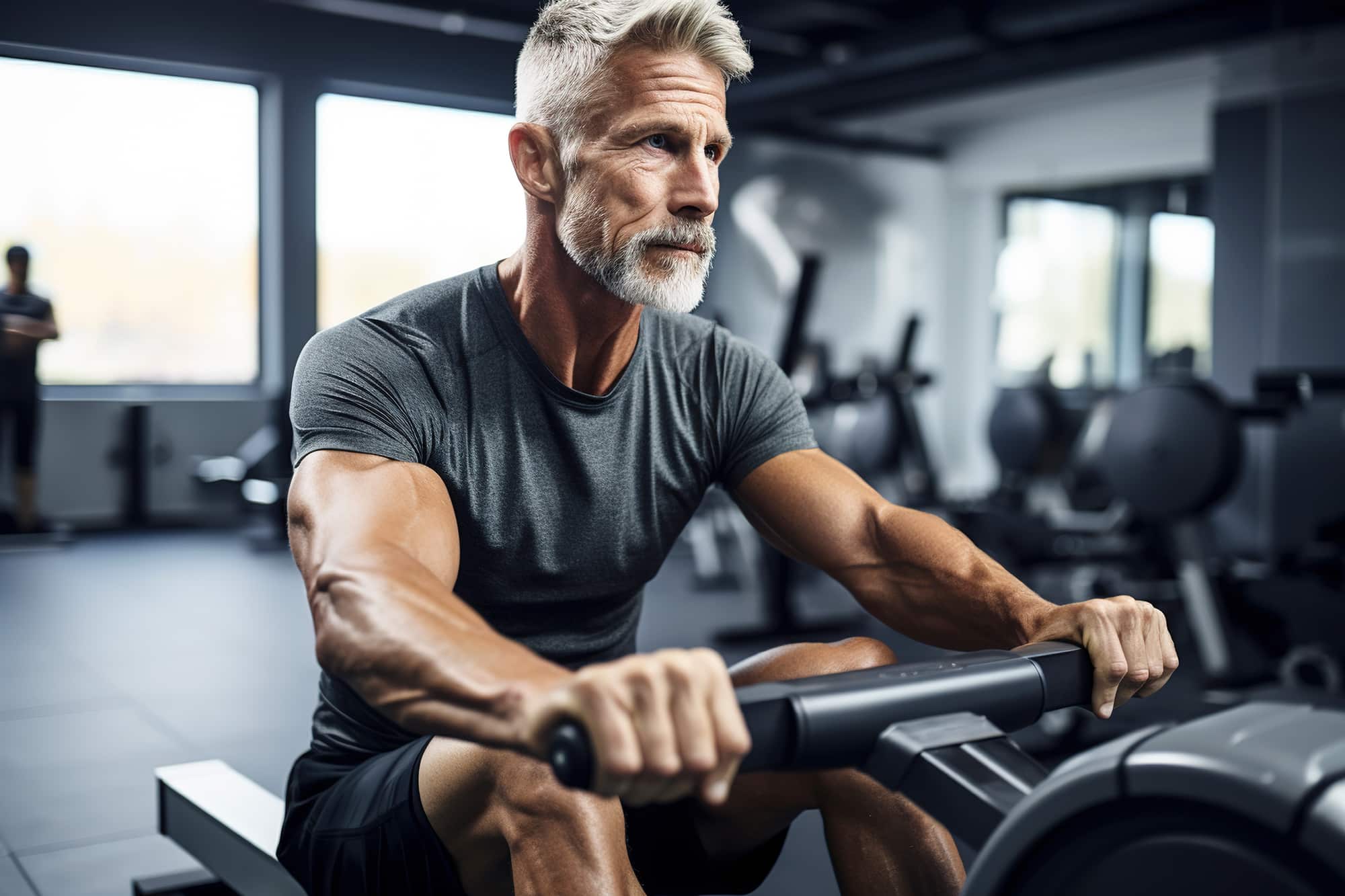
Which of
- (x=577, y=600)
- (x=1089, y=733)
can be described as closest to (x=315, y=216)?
(x=1089, y=733)

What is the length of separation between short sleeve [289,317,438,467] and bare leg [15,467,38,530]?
15.3 ft

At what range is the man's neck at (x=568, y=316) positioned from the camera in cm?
115

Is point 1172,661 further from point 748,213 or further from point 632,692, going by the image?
point 748,213

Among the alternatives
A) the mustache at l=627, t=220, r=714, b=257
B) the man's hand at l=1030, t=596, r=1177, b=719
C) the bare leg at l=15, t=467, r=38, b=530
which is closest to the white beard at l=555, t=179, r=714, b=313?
the mustache at l=627, t=220, r=714, b=257

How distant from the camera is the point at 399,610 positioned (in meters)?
0.74

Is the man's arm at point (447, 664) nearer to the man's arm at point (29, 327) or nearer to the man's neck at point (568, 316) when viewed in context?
the man's neck at point (568, 316)

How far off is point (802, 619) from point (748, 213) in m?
4.25

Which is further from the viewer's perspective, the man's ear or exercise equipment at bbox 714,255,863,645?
exercise equipment at bbox 714,255,863,645

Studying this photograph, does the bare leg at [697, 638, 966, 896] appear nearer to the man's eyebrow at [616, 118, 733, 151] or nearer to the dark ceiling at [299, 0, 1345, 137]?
the man's eyebrow at [616, 118, 733, 151]

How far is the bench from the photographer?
1.20 m

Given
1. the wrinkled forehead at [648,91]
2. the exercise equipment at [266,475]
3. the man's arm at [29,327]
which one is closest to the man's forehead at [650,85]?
the wrinkled forehead at [648,91]

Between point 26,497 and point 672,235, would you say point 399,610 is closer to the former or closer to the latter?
point 672,235

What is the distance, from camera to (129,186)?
19.0 feet

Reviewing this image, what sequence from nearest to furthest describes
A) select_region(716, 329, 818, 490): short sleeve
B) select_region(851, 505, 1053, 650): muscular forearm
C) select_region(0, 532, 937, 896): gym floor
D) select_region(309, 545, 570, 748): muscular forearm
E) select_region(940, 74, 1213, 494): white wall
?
1. select_region(309, 545, 570, 748): muscular forearm
2. select_region(851, 505, 1053, 650): muscular forearm
3. select_region(716, 329, 818, 490): short sleeve
4. select_region(0, 532, 937, 896): gym floor
5. select_region(940, 74, 1213, 494): white wall
